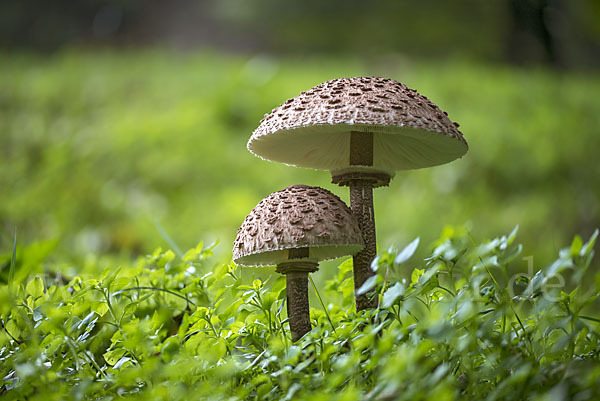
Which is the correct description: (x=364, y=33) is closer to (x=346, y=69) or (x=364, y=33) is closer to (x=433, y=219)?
(x=346, y=69)

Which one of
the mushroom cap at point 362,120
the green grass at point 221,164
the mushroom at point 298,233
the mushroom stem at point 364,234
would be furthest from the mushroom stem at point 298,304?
the green grass at point 221,164

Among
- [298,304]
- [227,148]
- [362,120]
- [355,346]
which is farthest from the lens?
[227,148]

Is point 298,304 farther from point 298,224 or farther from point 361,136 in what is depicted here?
point 361,136

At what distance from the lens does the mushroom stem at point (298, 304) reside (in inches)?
65.1

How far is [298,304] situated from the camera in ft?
5.48

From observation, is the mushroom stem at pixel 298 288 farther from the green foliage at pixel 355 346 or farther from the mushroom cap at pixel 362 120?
the mushroom cap at pixel 362 120

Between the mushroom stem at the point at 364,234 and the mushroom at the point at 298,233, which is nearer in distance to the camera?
the mushroom at the point at 298,233

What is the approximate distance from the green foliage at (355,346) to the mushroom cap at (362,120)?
405 millimetres

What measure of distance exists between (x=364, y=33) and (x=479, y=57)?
8.49ft

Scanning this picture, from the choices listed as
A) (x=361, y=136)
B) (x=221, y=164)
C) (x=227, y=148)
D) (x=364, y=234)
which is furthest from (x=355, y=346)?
(x=227, y=148)

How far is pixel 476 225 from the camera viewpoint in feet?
13.3

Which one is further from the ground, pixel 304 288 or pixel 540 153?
pixel 540 153

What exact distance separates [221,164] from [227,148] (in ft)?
1.06

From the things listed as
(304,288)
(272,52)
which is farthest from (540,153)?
(272,52)
